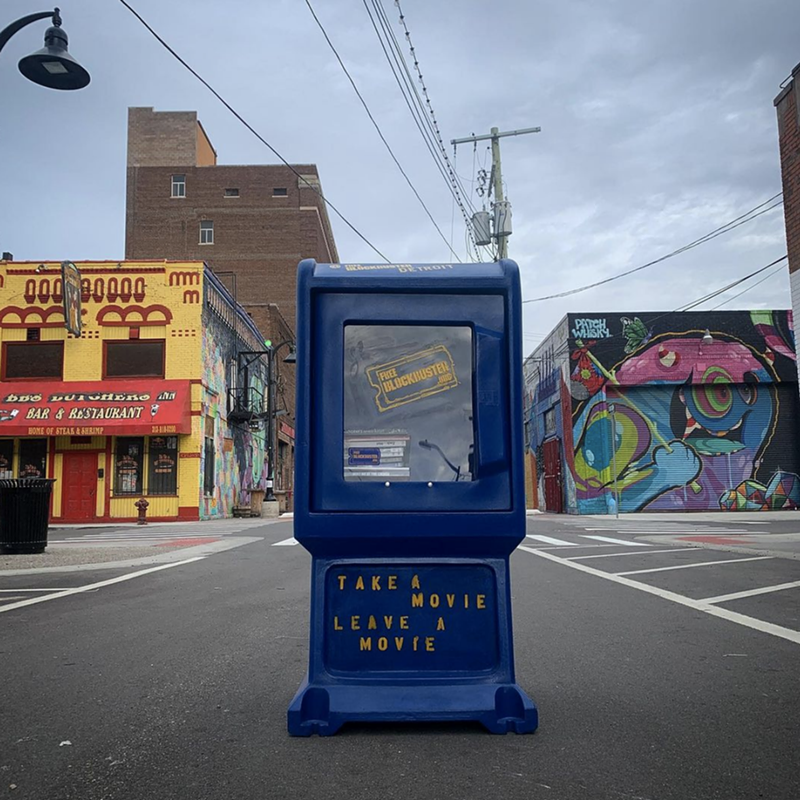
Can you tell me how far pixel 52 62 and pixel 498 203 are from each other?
48.7 feet

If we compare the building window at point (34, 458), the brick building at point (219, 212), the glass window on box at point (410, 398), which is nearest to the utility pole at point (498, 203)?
the building window at point (34, 458)

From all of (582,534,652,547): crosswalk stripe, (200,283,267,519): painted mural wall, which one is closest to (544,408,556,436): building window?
(200,283,267,519): painted mural wall

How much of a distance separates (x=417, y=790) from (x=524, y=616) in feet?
12.5

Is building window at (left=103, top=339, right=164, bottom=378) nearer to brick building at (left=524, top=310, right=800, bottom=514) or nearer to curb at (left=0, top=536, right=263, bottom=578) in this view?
curb at (left=0, top=536, right=263, bottom=578)

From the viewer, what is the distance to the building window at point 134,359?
27016 mm

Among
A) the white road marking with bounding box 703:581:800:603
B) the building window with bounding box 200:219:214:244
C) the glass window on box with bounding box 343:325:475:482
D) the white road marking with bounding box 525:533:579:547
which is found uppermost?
the building window with bounding box 200:219:214:244

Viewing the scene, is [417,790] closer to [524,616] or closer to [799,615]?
[524,616]

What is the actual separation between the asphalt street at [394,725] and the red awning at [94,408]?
61.0 feet

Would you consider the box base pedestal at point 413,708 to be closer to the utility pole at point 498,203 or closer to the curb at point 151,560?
the curb at point 151,560

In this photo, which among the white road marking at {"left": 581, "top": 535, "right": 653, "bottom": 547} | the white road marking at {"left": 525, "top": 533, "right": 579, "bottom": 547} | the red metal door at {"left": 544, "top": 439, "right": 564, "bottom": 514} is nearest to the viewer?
the white road marking at {"left": 581, "top": 535, "right": 653, "bottom": 547}

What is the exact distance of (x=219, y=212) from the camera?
53.4 meters

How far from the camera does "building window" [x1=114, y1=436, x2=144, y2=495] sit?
26.6m

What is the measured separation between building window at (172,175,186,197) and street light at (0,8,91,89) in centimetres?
4572

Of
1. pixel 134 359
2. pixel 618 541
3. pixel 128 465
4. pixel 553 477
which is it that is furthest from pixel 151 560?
pixel 553 477
